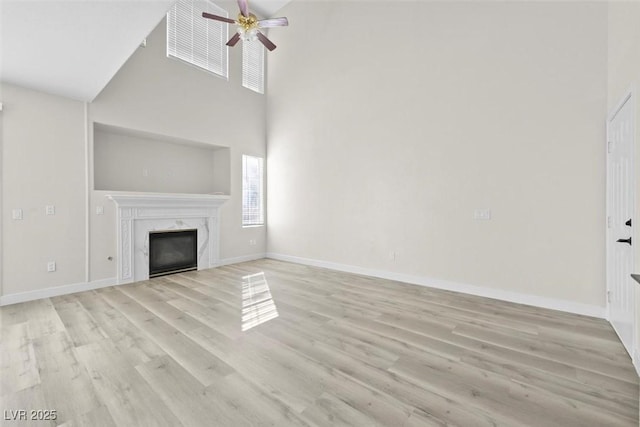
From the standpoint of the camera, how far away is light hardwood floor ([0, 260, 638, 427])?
1647mm

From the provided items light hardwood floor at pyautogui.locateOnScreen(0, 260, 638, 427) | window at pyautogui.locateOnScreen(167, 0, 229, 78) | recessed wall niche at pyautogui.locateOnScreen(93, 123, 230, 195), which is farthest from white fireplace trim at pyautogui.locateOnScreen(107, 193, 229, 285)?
window at pyautogui.locateOnScreen(167, 0, 229, 78)

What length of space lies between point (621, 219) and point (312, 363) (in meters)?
3.11

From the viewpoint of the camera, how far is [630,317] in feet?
7.61

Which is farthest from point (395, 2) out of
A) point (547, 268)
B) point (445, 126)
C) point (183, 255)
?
point (183, 255)

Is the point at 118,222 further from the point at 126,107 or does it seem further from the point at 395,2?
the point at 395,2

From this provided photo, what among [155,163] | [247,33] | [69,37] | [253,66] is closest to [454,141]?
[247,33]

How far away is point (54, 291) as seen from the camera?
3.83 m

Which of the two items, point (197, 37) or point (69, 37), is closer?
point (69, 37)

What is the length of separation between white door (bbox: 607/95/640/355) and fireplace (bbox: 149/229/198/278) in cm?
598

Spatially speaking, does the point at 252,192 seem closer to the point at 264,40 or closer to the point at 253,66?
the point at 253,66

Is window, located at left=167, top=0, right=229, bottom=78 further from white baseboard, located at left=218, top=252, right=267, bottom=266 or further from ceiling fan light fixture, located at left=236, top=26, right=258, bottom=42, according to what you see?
white baseboard, located at left=218, top=252, right=267, bottom=266

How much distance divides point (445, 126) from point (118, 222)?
17.5 ft

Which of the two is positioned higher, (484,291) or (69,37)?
(69,37)

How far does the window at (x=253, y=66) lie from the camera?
20.9ft
